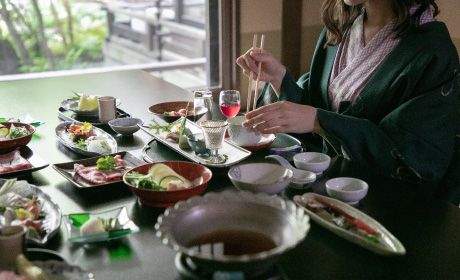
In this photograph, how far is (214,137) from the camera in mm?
1641

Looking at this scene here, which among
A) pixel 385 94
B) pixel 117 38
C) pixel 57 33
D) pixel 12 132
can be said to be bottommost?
pixel 117 38

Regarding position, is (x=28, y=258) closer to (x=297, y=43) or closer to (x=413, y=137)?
(x=413, y=137)

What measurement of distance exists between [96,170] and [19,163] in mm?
265

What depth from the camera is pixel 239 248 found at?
1052 mm

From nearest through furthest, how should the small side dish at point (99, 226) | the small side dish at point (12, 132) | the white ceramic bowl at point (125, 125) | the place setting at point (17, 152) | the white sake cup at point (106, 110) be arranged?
the small side dish at point (99, 226) → the place setting at point (17, 152) → the small side dish at point (12, 132) → the white ceramic bowl at point (125, 125) → the white sake cup at point (106, 110)

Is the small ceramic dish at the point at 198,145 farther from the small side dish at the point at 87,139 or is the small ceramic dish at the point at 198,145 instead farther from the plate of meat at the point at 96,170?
the small side dish at the point at 87,139

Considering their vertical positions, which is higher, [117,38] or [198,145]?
[198,145]

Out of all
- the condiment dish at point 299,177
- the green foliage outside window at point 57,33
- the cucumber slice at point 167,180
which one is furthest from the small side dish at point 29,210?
the green foliage outside window at point 57,33

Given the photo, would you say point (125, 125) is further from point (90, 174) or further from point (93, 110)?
point (90, 174)

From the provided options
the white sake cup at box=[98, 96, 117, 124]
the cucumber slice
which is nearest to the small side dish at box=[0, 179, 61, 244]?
the cucumber slice

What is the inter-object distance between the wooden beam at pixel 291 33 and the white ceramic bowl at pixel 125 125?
3.30 m

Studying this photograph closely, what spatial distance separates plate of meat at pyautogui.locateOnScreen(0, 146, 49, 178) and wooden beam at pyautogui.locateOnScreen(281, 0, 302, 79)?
3.68 metres

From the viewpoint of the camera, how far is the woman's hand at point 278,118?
169cm

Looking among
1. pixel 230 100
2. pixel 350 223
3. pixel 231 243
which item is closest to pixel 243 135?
pixel 230 100
